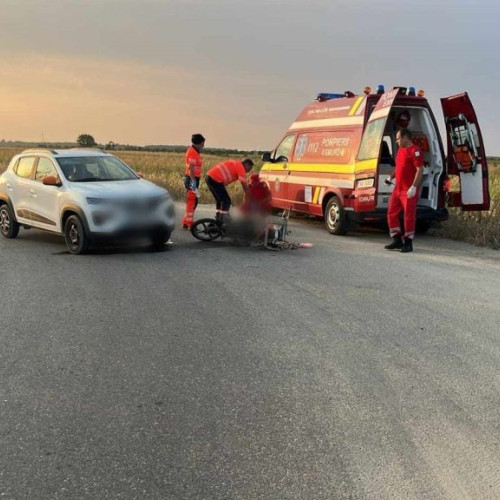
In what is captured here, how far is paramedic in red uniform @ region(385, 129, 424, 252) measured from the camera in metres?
9.45

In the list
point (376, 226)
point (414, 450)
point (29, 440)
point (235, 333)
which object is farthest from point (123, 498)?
point (376, 226)

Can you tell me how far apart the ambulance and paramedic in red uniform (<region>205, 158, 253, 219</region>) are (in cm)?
219

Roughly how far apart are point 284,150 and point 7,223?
617cm

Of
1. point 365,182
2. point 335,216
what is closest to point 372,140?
point 365,182

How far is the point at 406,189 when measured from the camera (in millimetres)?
9672

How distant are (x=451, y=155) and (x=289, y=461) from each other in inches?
365

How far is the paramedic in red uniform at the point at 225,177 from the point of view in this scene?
32.2ft

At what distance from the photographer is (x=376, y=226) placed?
1283 centimetres

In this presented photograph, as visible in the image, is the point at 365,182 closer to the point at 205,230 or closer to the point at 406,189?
the point at 406,189

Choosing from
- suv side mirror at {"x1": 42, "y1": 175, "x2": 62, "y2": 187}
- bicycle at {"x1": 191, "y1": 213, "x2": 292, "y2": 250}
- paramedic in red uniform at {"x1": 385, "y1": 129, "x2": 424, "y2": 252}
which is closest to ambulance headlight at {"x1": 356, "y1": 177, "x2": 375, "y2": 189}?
paramedic in red uniform at {"x1": 385, "y1": 129, "x2": 424, "y2": 252}

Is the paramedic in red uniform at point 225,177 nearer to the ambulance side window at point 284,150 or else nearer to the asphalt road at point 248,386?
the asphalt road at point 248,386

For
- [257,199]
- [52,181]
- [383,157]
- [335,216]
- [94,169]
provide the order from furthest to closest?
[335,216] < [383,157] < [94,169] < [257,199] < [52,181]

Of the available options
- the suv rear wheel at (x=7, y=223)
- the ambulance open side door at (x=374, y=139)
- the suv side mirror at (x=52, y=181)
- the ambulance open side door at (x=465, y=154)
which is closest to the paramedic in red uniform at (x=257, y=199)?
the ambulance open side door at (x=374, y=139)

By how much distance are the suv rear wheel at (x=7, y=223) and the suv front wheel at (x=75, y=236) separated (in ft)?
6.79
